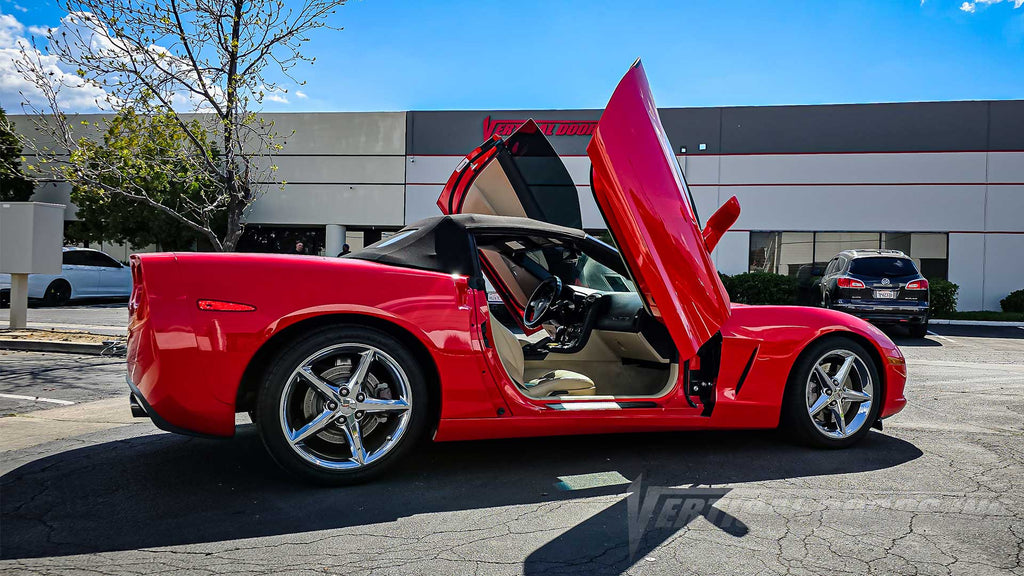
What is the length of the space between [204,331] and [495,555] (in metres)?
1.52

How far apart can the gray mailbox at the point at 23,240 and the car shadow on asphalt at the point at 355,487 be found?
731cm

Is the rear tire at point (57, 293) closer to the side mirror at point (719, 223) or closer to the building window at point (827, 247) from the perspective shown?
the side mirror at point (719, 223)

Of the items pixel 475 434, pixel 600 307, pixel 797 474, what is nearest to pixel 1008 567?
pixel 797 474

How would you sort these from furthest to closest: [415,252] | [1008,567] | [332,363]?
[415,252]
[332,363]
[1008,567]

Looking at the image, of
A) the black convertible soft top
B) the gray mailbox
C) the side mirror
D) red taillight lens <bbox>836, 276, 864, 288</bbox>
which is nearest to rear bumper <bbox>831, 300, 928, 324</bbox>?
red taillight lens <bbox>836, 276, 864, 288</bbox>

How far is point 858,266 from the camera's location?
39.5 ft

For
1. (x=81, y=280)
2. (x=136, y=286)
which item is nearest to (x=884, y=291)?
(x=136, y=286)

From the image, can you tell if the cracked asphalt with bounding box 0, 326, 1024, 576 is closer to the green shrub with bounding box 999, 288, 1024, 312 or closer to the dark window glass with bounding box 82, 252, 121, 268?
the dark window glass with bounding box 82, 252, 121, 268

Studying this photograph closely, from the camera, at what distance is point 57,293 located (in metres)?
15.9

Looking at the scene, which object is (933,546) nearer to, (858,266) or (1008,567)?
(1008,567)

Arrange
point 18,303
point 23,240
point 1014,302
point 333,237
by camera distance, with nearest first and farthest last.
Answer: point 23,240 → point 18,303 → point 1014,302 → point 333,237

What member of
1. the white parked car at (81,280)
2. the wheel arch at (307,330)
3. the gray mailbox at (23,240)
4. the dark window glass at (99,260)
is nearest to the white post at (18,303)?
the gray mailbox at (23,240)

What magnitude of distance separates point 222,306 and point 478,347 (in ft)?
3.75

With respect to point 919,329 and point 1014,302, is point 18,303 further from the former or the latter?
point 1014,302
